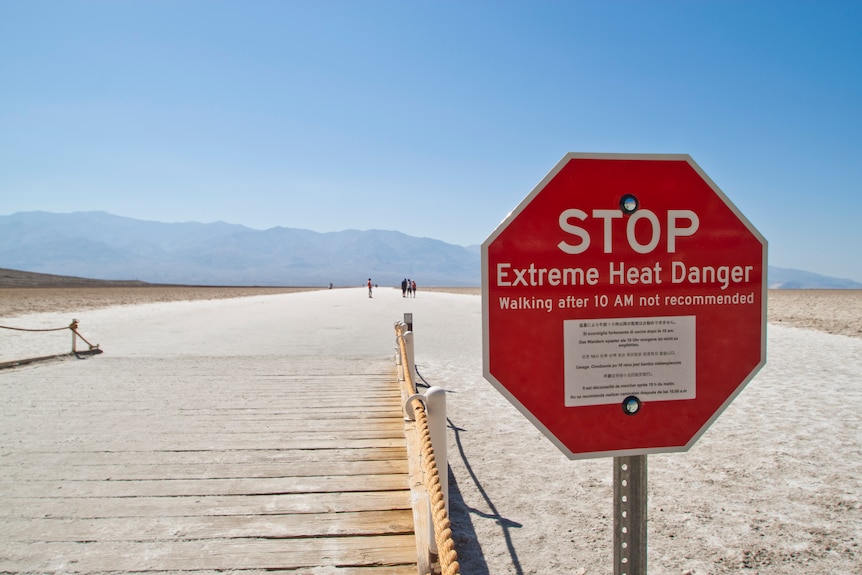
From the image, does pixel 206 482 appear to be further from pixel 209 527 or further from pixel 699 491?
pixel 699 491

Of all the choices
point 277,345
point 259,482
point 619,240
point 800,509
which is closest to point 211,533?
A: point 259,482

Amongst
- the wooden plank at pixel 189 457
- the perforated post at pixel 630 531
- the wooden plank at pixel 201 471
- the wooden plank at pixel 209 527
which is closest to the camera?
the perforated post at pixel 630 531

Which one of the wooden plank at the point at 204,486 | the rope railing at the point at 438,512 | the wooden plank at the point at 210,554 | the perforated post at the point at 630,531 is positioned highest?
the perforated post at the point at 630,531

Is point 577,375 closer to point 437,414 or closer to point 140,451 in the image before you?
point 437,414

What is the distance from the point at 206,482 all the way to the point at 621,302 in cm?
364

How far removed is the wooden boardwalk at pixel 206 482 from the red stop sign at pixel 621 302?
181 centimetres

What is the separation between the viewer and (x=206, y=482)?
4.11 m

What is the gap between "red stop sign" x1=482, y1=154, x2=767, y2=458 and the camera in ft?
5.21

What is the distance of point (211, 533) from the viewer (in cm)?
334

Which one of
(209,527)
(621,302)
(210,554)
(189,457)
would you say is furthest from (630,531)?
(189,457)

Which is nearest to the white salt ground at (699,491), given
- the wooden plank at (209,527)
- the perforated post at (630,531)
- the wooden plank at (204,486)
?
the wooden plank at (204,486)

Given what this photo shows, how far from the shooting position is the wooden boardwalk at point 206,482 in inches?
122

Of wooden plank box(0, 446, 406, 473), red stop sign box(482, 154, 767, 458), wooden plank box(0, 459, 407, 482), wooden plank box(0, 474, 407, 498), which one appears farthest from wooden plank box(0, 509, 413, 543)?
red stop sign box(482, 154, 767, 458)

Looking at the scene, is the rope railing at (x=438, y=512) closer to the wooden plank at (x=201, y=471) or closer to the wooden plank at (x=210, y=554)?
the wooden plank at (x=210, y=554)
